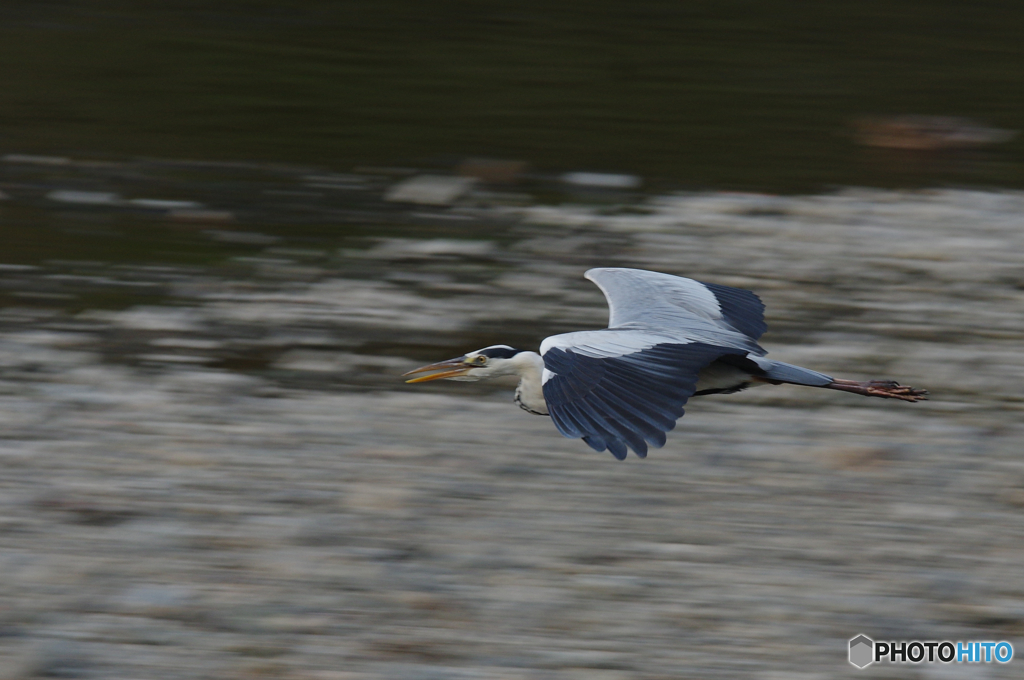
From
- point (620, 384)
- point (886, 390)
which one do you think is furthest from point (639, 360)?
point (886, 390)

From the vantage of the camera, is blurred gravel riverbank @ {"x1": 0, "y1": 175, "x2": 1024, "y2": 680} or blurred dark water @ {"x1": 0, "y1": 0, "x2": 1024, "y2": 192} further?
blurred dark water @ {"x1": 0, "y1": 0, "x2": 1024, "y2": 192}

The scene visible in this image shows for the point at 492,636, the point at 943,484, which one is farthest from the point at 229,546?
the point at 943,484

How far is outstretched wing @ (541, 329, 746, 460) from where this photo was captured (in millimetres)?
3910

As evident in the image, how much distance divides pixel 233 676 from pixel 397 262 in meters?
3.86

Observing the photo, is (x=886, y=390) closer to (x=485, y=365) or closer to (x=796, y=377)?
(x=796, y=377)

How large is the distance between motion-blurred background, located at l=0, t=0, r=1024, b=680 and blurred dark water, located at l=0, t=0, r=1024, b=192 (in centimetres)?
5

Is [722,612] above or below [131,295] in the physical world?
below

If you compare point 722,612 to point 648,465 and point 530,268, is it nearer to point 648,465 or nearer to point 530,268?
point 648,465

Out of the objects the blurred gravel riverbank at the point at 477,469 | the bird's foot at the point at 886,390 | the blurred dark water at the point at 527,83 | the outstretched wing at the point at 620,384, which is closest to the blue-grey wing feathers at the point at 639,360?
the outstretched wing at the point at 620,384

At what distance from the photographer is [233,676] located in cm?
453

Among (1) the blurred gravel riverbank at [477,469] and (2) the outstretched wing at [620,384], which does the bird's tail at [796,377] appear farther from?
(1) the blurred gravel riverbank at [477,469]

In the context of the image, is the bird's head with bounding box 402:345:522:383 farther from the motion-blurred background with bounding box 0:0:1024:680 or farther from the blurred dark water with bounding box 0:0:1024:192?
the blurred dark water with bounding box 0:0:1024:192

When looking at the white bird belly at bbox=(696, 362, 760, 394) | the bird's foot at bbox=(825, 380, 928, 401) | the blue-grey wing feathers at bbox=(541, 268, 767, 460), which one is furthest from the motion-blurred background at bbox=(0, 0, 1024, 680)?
the blue-grey wing feathers at bbox=(541, 268, 767, 460)

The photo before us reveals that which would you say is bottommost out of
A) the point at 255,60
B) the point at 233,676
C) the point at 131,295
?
the point at 233,676
